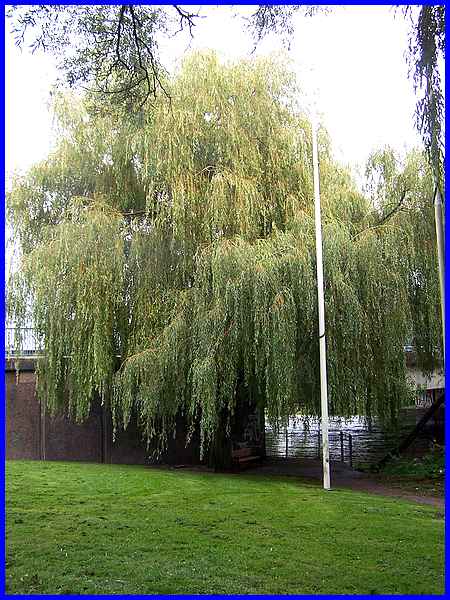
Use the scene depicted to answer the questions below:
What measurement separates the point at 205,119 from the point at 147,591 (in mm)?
7525

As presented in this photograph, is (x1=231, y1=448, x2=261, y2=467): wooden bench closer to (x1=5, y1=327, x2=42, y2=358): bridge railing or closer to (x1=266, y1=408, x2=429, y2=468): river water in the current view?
(x1=266, y1=408, x2=429, y2=468): river water

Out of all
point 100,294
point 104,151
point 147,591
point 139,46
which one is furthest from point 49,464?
point 139,46

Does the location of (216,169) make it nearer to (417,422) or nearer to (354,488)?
(354,488)

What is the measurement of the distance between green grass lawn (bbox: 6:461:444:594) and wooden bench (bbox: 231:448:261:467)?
2720 mm

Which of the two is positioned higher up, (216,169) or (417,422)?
(216,169)

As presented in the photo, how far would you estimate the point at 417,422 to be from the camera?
1437cm

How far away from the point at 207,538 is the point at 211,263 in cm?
410

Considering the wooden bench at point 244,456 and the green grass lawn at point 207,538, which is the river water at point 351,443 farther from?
the green grass lawn at point 207,538

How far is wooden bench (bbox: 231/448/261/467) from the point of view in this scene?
39.1ft

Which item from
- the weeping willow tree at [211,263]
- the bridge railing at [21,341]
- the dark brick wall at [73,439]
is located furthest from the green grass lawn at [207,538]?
the dark brick wall at [73,439]

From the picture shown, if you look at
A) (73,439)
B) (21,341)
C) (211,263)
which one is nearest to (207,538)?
(211,263)

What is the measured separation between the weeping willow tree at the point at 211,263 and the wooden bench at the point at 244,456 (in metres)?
0.83

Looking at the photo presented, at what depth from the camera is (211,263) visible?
9.42 metres

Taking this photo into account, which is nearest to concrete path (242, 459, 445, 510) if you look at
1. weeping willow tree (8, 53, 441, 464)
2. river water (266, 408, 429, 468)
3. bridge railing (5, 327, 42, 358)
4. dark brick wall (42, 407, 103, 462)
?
river water (266, 408, 429, 468)
